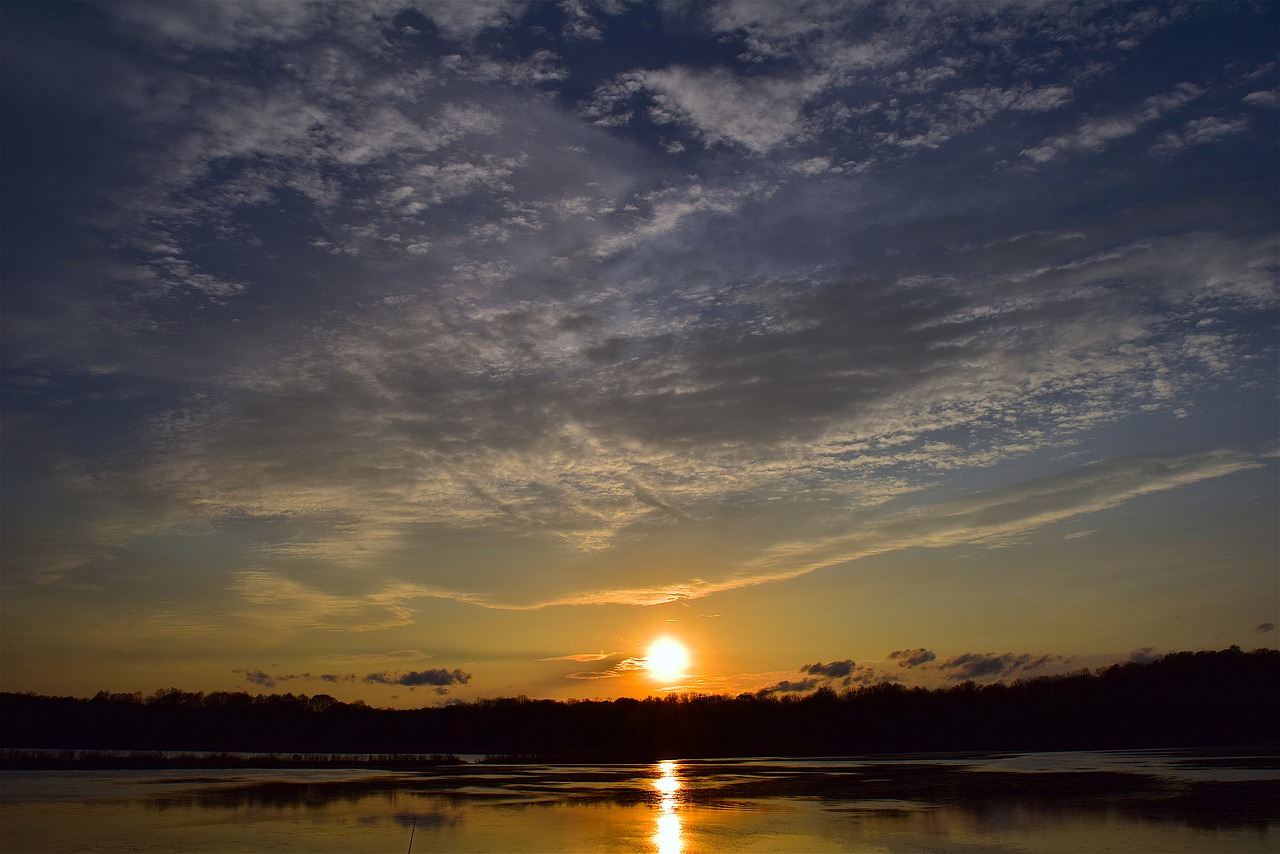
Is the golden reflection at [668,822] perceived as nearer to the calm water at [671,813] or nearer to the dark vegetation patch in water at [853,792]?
the calm water at [671,813]

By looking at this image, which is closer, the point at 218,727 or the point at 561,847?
the point at 561,847

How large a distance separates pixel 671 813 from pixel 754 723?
346 ft

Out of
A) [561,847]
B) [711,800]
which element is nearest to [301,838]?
[561,847]

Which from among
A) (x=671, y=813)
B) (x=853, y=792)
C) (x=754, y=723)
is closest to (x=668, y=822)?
(x=671, y=813)

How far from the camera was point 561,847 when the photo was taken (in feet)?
87.5

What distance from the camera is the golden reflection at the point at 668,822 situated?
26.8 metres

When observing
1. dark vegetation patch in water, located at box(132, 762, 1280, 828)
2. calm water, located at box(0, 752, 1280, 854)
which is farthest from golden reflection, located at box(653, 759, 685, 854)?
dark vegetation patch in water, located at box(132, 762, 1280, 828)

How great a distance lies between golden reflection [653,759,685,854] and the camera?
26766 mm

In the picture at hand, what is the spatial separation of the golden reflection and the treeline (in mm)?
56795

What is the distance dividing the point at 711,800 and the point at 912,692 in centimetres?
11822

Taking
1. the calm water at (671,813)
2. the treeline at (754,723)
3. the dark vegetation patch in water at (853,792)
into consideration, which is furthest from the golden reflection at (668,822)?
the treeline at (754,723)

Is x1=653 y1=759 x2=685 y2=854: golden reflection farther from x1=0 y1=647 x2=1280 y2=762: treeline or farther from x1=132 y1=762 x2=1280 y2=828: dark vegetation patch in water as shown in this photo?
x1=0 y1=647 x2=1280 y2=762: treeline

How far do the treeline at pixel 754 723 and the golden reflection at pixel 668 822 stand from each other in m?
56.8

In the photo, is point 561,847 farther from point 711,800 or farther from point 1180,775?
point 1180,775
